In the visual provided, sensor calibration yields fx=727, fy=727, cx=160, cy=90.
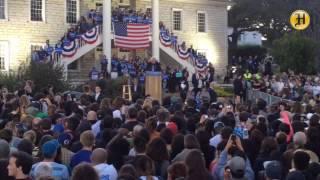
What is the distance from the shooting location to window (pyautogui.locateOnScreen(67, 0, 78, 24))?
44.3m

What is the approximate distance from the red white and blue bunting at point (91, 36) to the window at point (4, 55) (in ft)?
14.2

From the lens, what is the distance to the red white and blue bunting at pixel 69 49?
40438 mm

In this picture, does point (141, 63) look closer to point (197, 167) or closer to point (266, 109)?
point (266, 109)

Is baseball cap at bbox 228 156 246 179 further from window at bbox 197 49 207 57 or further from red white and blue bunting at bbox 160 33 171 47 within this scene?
window at bbox 197 49 207 57

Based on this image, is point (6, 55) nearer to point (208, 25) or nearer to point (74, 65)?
point (74, 65)

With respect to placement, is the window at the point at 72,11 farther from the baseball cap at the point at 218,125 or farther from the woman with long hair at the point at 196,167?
the woman with long hair at the point at 196,167

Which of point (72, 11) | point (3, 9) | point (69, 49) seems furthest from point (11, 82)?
point (72, 11)

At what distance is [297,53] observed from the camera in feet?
155

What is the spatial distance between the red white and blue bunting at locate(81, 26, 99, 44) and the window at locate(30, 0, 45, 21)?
3089mm

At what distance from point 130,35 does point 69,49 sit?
13.5 feet

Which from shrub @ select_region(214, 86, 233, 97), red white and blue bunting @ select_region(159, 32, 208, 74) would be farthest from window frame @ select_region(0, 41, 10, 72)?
shrub @ select_region(214, 86, 233, 97)

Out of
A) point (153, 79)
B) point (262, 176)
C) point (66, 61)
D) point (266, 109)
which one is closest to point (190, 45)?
point (66, 61)

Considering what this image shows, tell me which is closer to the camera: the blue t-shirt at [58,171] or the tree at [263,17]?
the blue t-shirt at [58,171]

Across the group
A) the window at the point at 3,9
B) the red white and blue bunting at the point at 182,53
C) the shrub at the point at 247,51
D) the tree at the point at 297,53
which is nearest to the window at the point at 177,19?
the red white and blue bunting at the point at 182,53
